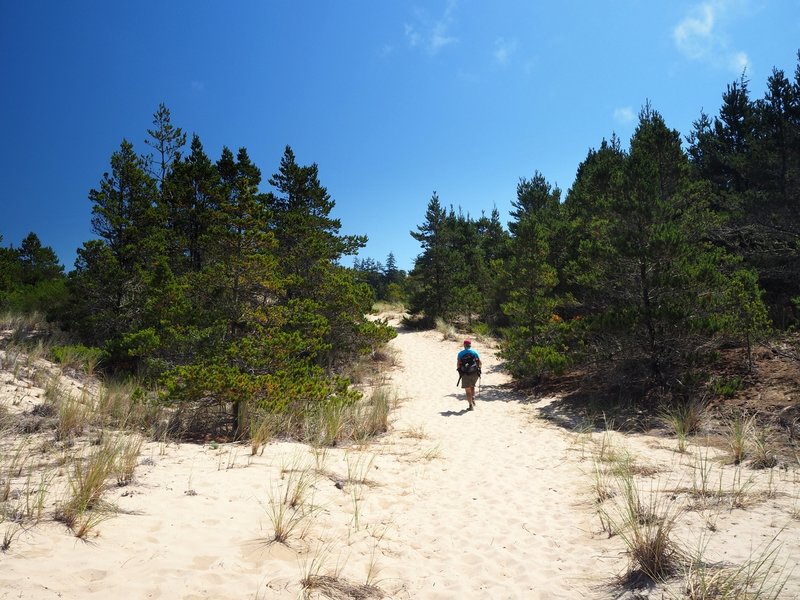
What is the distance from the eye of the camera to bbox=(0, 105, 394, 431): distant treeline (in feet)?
26.0

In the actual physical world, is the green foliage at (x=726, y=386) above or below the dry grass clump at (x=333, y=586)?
above

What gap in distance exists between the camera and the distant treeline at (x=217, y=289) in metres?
7.91

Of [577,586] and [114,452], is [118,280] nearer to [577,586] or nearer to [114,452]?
[114,452]

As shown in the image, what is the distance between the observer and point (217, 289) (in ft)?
31.7

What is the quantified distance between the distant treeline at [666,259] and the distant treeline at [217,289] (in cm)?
603

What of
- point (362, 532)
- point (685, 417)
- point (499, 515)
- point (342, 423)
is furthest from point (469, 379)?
point (362, 532)

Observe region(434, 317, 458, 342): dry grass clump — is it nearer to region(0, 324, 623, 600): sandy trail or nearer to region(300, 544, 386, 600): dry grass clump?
region(0, 324, 623, 600): sandy trail

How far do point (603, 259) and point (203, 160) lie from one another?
16086mm

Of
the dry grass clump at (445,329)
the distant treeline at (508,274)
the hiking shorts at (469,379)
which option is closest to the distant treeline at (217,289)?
the distant treeline at (508,274)

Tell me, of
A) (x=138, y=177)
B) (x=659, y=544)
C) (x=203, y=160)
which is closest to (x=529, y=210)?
(x=203, y=160)

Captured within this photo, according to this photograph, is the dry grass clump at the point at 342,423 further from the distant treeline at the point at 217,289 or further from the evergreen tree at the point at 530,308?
the evergreen tree at the point at 530,308

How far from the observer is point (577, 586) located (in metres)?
A: 3.07

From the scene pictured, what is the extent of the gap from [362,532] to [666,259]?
882 cm

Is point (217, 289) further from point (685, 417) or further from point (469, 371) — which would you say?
point (685, 417)
